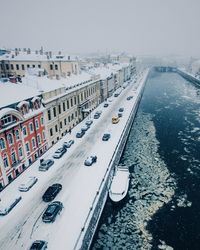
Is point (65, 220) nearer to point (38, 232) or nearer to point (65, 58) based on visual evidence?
point (38, 232)

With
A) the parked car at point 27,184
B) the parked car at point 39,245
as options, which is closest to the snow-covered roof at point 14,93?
the parked car at point 27,184

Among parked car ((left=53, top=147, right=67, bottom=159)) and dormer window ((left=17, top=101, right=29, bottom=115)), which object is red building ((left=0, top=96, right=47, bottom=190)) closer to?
dormer window ((left=17, top=101, right=29, bottom=115))

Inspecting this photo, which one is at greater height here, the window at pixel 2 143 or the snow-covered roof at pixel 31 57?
the snow-covered roof at pixel 31 57

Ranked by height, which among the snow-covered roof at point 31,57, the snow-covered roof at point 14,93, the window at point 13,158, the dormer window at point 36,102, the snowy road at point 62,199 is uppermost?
the snow-covered roof at point 31,57

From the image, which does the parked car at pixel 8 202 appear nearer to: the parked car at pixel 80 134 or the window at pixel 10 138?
the window at pixel 10 138

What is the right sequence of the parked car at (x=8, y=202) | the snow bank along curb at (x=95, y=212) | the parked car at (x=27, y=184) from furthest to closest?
the parked car at (x=27, y=184) < the parked car at (x=8, y=202) < the snow bank along curb at (x=95, y=212)

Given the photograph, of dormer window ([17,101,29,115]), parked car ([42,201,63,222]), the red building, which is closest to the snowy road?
parked car ([42,201,63,222])

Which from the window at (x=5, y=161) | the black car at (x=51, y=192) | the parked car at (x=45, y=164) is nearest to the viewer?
the black car at (x=51, y=192)
